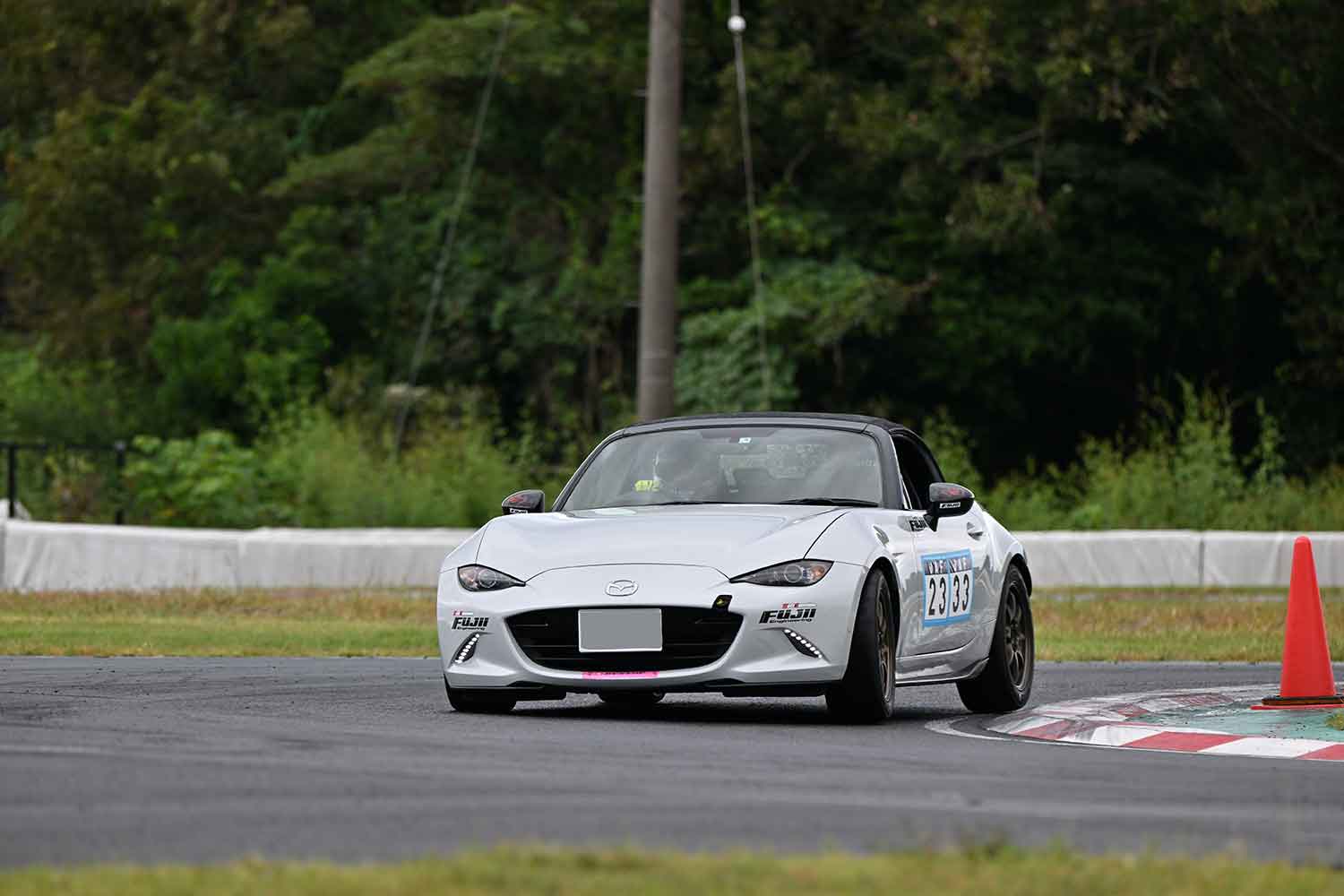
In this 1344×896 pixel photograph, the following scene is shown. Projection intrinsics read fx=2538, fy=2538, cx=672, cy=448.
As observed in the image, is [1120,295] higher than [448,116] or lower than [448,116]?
lower

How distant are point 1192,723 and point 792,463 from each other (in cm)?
227

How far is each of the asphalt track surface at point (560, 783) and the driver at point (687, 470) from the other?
106 cm

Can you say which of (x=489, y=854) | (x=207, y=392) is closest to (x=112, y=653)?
(x=489, y=854)

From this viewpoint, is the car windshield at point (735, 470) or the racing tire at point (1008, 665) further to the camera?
the racing tire at point (1008, 665)

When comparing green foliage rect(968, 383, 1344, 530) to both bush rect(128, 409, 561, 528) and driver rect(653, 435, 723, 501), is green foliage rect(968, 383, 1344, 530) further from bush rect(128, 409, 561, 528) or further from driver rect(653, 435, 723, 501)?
driver rect(653, 435, 723, 501)

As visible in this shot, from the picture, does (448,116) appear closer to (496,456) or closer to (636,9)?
(636,9)

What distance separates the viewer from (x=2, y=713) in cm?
1080

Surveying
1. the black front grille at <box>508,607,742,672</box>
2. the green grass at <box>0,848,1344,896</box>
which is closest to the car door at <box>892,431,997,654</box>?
the black front grille at <box>508,607,742,672</box>

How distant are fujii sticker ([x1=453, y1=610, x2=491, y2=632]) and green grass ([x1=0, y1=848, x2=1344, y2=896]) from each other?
15.4ft

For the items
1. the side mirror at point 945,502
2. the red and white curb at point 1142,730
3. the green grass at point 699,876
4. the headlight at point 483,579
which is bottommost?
the red and white curb at point 1142,730

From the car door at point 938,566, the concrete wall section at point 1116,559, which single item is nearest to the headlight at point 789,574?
the car door at point 938,566

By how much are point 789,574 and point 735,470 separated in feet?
4.78

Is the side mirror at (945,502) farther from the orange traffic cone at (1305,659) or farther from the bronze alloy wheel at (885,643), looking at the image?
the orange traffic cone at (1305,659)

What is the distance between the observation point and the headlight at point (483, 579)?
11.2 metres
